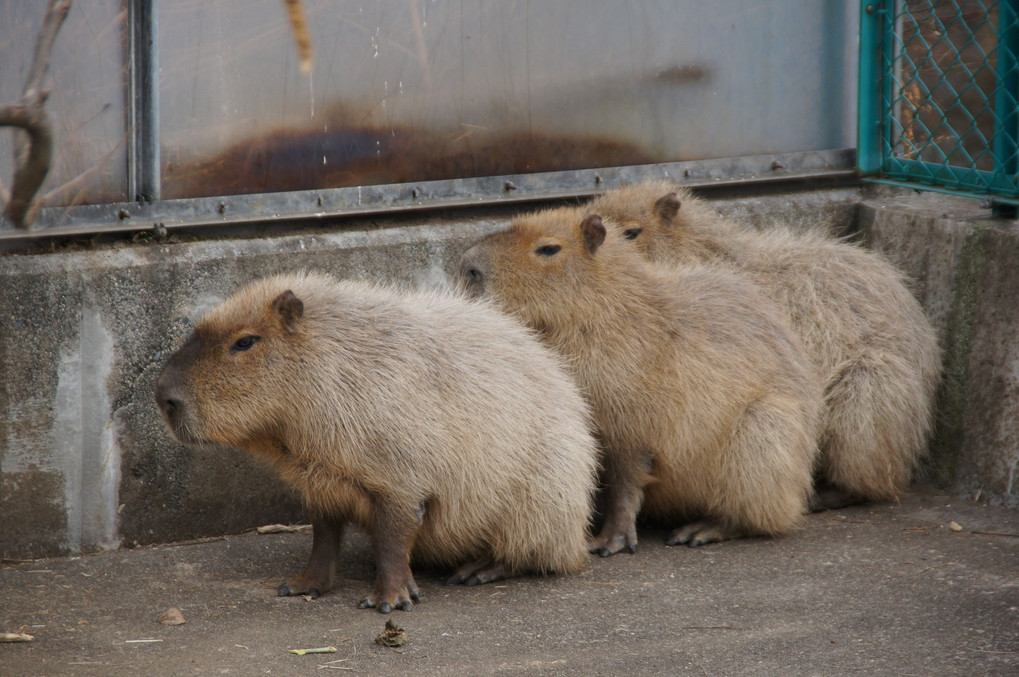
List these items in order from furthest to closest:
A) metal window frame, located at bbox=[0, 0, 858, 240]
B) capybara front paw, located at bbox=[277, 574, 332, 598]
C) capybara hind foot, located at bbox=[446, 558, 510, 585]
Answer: metal window frame, located at bbox=[0, 0, 858, 240] < capybara hind foot, located at bbox=[446, 558, 510, 585] < capybara front paw, located at bbox=[277, 574, 332, 598]

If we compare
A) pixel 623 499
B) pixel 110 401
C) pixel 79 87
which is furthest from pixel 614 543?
pixel 79 87

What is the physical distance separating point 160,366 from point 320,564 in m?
1.09

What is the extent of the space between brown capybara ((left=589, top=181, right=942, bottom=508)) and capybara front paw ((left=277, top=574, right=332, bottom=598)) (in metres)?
2.06

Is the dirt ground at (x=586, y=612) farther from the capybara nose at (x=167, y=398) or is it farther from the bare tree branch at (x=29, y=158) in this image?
the bare tree branch at (x=29, y=158)

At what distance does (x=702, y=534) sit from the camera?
4656mm

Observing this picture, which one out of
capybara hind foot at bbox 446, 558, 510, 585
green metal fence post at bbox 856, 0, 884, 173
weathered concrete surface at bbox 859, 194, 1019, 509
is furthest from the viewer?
green metal fence post at bbox 856, 0, 884, 173

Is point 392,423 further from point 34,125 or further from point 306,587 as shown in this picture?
point 34,125

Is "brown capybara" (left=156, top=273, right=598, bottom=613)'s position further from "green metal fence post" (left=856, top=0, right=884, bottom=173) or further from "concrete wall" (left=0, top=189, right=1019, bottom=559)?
"green metal fence post" (left=856, top=0, right=884, bottom=173)

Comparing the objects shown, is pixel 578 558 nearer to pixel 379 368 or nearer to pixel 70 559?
pixel 379 368

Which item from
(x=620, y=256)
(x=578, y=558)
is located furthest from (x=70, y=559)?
(x=620, y=256)

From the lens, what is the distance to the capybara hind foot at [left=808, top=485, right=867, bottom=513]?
16.4 feet

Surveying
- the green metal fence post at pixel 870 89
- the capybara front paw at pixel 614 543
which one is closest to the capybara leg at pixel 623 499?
the capybara front paw at pixel 614 543

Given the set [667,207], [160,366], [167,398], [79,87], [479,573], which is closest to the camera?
[167,398]

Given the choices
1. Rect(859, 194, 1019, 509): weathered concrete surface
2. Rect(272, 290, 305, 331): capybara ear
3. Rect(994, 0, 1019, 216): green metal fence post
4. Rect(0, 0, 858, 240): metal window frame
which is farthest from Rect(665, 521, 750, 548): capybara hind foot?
Rect(994, 0, 1019, 216): green metal fence post
